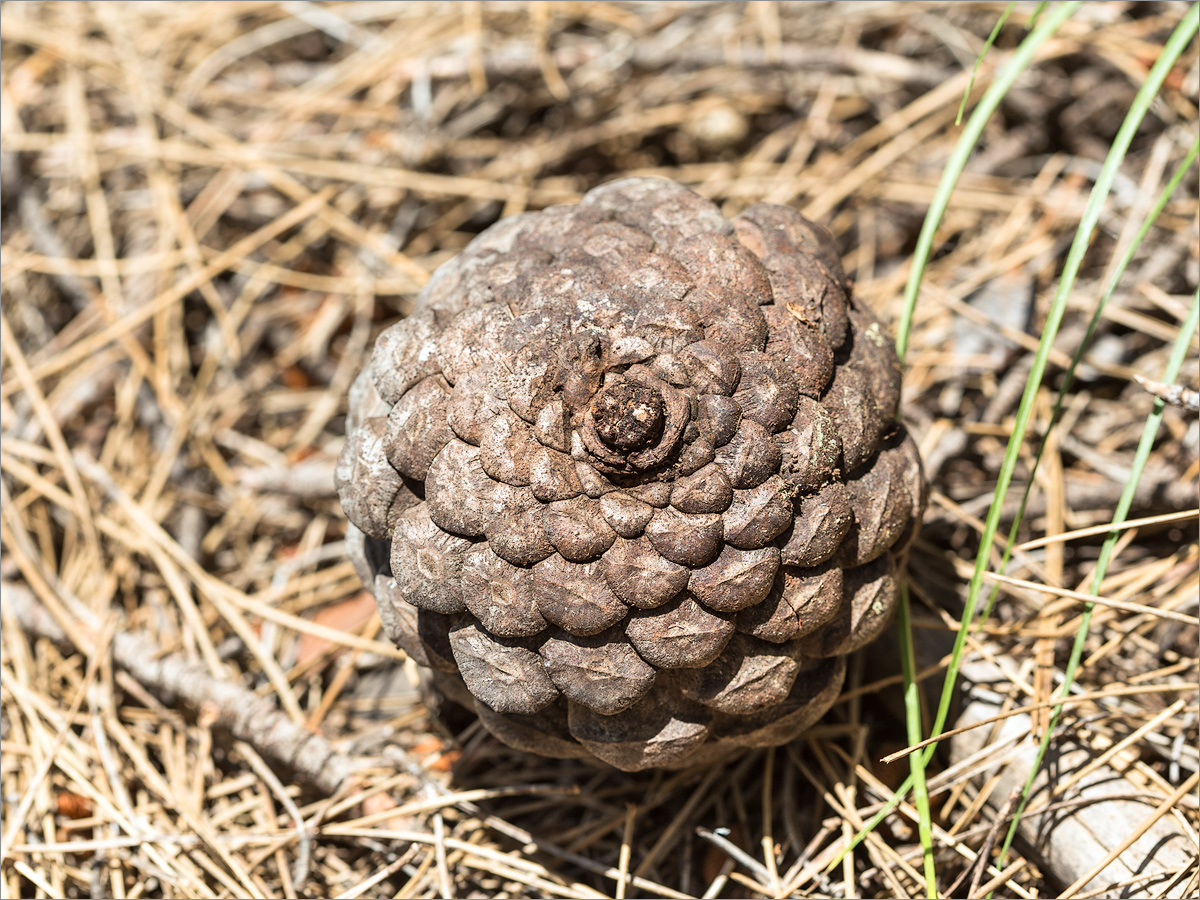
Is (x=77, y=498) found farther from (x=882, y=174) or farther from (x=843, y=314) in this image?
(x=882, y=174)

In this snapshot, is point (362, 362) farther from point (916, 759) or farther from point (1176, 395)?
point (1176, 395)

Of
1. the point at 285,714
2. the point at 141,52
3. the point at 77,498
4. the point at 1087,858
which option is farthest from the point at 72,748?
the point at 141,52

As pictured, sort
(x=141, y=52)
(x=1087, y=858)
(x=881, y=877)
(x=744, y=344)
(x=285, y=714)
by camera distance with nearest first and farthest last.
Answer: (x=744, y=344) < (x=1087, y=858) < (x=881, y=877) < (x=285, y=714) < (x=141, y=52)

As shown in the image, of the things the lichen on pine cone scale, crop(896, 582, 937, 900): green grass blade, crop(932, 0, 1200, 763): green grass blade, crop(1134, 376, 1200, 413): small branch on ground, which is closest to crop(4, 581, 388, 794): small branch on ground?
the lichen on pine cone scale

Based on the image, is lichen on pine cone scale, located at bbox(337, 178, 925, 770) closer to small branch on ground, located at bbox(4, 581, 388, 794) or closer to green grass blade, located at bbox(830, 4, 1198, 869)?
green grass blade, located at bbox(830, 4, 1198, 869)

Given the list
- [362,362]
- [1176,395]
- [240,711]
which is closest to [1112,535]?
[1176,395]
